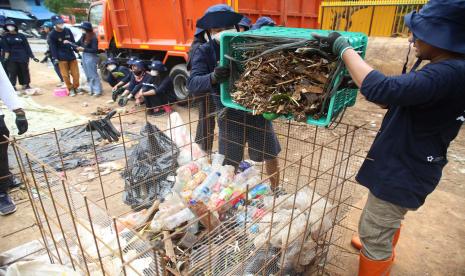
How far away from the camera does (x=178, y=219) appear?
68.0 inches

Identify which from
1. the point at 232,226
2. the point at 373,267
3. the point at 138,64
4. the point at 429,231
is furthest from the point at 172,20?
the point at 373,267

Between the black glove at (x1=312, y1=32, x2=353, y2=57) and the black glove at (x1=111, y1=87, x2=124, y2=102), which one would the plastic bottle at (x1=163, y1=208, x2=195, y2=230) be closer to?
the black glove at (x1=312, y1=32, x2=353, y2=57)

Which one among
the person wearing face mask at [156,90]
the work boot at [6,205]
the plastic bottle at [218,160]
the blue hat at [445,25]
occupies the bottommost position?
the work boot at [6,205]

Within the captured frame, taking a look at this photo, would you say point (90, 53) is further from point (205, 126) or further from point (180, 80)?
point (205, 126)

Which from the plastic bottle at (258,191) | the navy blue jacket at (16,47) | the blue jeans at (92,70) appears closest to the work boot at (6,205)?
the plastic bottle at (258,191)

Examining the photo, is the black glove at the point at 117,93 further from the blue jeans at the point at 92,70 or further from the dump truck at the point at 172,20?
the blue jeans at the point at 92,70

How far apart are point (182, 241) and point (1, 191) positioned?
226cm

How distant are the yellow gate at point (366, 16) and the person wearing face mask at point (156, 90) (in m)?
3.27

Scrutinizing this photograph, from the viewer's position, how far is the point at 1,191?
2885 mm

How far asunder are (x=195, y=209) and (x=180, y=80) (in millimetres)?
4651

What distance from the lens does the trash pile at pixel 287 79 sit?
4.78 feet

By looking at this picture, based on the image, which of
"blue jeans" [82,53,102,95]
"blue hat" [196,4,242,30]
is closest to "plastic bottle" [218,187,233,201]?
"blue hat" [196,4,242,30]

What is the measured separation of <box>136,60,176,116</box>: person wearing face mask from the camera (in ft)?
18.8

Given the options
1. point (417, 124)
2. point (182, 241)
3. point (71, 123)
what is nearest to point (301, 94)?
point (417, 124)
